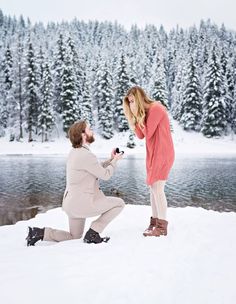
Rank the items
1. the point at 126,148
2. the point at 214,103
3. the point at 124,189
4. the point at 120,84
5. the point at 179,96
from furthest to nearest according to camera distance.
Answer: the point at 179,96, the point at 120,84, the point at 214,103, the point at 126,148, the point at 124,189

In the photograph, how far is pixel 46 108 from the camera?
42344mm

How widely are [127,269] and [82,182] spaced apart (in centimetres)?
148

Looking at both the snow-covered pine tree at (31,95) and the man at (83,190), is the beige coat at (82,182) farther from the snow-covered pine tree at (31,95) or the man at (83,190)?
the snow-covered pine tree at (31,95)

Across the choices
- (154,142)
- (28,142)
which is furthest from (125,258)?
(28,142)

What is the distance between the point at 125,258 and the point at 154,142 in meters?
1.78

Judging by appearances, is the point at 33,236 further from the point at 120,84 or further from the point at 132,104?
the point at 120,84

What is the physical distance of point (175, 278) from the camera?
Result: 326cm

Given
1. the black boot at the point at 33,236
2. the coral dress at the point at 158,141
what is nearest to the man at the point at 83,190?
the black boot at the point at 33,236

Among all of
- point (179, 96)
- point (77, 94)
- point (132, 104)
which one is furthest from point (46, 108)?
point (132, 104)

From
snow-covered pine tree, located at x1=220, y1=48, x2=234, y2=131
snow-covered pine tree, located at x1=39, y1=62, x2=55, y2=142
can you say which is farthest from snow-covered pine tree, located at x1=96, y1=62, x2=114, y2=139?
snow-covered pine tree, located at x1=220, y1=48, x2=234, y2=131

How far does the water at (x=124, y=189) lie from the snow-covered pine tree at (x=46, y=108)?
19869 mm

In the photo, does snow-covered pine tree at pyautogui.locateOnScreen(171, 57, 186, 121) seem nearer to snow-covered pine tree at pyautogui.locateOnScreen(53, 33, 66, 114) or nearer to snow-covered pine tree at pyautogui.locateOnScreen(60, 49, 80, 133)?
snow-covered pine tree at pyautogui.locateOnScreen(60, 49, 80, 133)

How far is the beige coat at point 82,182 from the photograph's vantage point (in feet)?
14.9

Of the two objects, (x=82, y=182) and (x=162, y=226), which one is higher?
(x=82, y=182)
